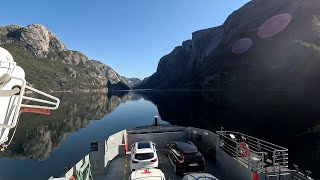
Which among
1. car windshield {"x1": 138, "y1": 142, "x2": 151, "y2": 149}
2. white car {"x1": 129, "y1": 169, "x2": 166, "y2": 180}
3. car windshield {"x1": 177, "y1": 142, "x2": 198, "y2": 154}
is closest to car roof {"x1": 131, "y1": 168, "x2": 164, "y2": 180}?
white car {"x1": 129, "y1": 169, "x2": 166, "y2": 180}

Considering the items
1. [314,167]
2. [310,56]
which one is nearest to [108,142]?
[314,167]

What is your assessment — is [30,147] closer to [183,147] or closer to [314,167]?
[183,147]

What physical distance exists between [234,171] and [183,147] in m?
3.92

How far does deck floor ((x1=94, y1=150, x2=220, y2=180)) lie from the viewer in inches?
754

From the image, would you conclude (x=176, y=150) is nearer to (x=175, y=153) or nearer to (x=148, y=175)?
(x=175, y=153)

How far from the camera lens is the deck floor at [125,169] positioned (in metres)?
19.1

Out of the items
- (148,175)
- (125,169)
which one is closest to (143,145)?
(125,169)

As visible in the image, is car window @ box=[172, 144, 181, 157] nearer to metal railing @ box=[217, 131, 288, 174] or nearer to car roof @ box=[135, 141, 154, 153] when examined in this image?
car roof @ box=[135, 141, 154, 153]

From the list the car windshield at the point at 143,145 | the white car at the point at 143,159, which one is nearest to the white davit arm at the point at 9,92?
the white car at the point at 143,159

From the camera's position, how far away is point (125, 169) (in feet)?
67.6

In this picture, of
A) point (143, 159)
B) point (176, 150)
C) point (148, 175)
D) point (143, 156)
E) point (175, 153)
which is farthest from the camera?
point (176, 150)

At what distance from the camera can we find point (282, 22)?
188 m

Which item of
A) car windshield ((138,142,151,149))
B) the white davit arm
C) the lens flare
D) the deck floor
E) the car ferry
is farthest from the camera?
the lens flare

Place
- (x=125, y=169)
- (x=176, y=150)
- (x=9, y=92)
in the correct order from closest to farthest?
1. (x=9, y=92)
2. (x=176, y=150)
3. (x=125, y=169)
